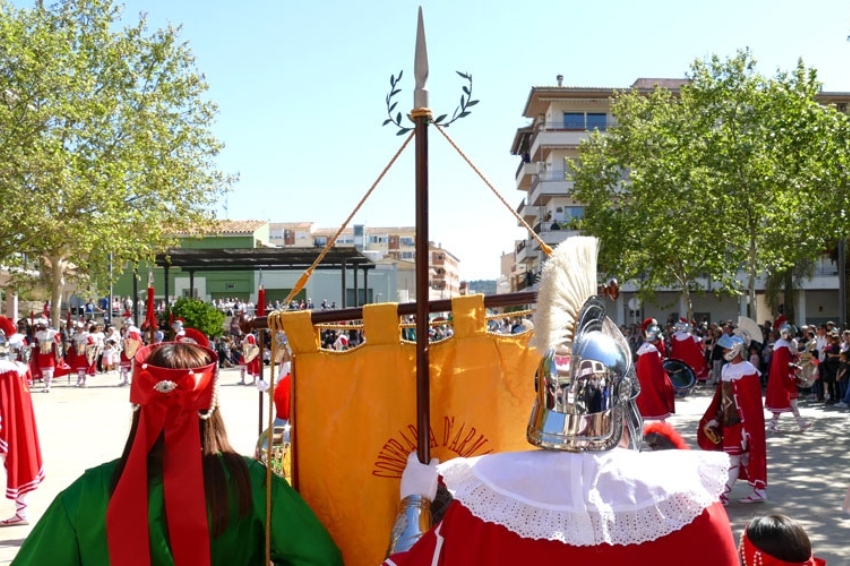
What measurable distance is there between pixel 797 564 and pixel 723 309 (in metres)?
51.6

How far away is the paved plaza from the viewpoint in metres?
7.77

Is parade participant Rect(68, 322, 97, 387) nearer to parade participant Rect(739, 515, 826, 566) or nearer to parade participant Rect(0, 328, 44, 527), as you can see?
parade participant Rect(0, 328, 44, 527)

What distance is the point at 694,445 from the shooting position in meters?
12.1

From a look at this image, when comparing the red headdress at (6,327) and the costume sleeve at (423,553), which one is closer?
the costume sleeve at (423,553)

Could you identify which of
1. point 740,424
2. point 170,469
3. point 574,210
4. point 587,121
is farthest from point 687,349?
point 587,121

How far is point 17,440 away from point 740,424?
23.2 feet

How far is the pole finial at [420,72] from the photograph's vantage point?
2941 millimetres

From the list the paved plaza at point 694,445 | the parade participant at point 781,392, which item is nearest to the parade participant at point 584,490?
the paved plaza at point 694,445

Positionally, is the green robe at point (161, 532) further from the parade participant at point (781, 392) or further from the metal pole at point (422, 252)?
the parade participant at point (781, 392)

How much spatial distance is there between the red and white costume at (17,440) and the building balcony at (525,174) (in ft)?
183

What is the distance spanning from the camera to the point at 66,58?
917 inches

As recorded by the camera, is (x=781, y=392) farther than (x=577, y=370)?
Yes

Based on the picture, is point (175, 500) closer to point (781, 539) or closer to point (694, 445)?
point (781, 539)

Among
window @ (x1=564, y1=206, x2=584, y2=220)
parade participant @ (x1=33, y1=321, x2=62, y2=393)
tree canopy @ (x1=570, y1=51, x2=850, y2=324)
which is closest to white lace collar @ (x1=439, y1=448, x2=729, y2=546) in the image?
tree canopy @ (x1=570, y1=51, x2=850, y2=324)
